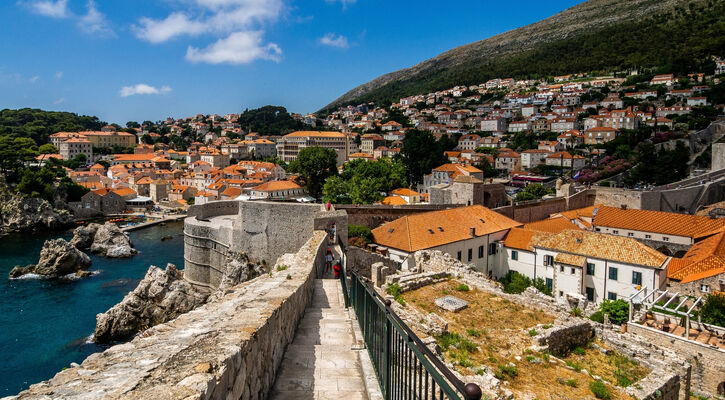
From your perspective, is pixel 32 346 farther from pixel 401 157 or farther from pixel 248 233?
pixel 401 157

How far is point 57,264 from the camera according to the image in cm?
2889

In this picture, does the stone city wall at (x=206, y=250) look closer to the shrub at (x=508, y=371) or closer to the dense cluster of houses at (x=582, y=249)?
the dense cluster of houses at (x=582, y=249)

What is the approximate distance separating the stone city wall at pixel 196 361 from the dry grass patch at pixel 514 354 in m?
4.31

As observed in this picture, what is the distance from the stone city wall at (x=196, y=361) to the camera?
83.6 inches

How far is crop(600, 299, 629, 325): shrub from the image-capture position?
1612 cm

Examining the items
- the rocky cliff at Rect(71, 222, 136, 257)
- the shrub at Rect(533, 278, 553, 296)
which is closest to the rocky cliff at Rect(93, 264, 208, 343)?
the rocky cliff at Rect(71, 222, 136, 257)

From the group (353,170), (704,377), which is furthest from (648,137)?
(704,377)

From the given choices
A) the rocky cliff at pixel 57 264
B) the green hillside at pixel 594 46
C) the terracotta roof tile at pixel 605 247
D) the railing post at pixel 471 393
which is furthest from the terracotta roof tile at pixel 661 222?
the green hillside at pixel 594 46

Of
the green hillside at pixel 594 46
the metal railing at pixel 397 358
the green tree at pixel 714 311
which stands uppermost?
the green hillside at pixel 594 46

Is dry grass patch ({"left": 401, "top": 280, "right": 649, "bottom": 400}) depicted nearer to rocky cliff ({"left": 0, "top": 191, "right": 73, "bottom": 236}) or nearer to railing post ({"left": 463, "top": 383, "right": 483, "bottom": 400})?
railing post ({"left": 463, "top": 383, "right": 483, "bottom": 400})

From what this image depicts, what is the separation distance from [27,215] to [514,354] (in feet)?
175

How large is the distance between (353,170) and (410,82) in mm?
144654

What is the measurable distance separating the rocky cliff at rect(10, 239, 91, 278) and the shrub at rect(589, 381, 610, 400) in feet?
101

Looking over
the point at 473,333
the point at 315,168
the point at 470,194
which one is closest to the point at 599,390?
the point at 473,333
